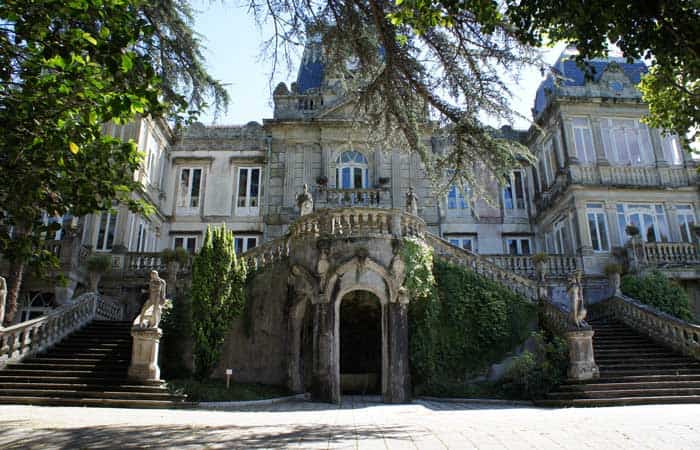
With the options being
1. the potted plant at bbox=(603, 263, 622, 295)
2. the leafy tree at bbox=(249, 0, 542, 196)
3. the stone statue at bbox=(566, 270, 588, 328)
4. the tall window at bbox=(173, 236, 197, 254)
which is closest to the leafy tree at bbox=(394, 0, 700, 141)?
the leafy tree at bbox=(249, 0, 542, 196)

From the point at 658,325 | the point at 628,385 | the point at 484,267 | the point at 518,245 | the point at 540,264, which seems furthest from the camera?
the point at 518,245

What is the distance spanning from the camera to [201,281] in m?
15.0

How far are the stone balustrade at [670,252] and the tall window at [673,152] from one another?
4539 mm

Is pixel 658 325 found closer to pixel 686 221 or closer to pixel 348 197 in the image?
pixel 686 221

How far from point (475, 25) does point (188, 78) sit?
16.8ft

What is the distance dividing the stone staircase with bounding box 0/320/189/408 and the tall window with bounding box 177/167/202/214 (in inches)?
400

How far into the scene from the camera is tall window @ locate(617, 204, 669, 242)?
2302 cm

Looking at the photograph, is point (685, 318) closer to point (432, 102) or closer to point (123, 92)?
point (432, 102)

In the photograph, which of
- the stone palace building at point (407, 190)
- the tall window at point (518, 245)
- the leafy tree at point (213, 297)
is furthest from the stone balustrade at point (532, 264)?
Answer: the leafy tree at point (213, 297)

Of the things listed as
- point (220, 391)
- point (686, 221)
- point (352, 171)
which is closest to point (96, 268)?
point (220, 391)

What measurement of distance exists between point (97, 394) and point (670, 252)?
68.7 ft

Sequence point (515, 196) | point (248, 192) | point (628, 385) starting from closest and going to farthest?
point (628, 385) < point (248, 192) < point (515, 196)

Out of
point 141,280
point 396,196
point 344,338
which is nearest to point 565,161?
point 396,196

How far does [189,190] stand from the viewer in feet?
86.8
